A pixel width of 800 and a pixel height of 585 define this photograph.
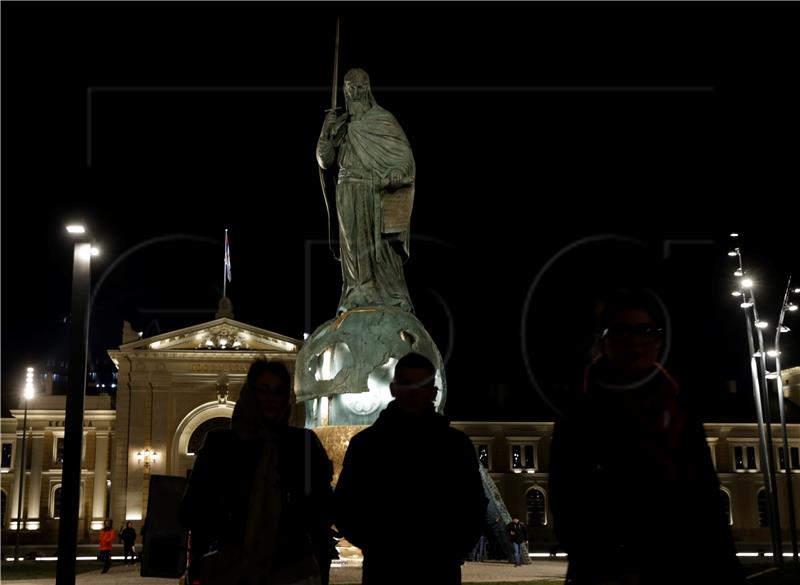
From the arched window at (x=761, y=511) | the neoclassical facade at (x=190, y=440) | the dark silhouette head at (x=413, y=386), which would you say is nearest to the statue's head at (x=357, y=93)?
the dark silhouette head at (x=413, y=386)

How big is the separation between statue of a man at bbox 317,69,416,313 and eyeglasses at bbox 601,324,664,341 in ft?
29.6

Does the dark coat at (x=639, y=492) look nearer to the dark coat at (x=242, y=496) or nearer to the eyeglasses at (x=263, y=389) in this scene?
the dark coat at (x=242, y=496)

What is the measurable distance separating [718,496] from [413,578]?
4.36 feet

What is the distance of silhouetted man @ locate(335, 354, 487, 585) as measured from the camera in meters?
3.88

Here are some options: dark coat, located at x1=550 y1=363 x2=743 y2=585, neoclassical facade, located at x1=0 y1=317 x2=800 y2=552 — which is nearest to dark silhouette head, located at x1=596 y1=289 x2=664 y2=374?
dark coat, located at x1=550 y1=363 x2=743 y2=585

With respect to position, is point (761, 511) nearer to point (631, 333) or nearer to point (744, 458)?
point (744, 458)

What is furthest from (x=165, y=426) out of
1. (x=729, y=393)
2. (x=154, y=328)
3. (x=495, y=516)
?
(x=495, y=516)

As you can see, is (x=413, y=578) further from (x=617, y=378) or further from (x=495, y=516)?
(x=495, y=516)

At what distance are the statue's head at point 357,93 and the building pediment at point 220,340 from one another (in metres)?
48.1

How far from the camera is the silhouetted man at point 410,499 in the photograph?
3875 mm

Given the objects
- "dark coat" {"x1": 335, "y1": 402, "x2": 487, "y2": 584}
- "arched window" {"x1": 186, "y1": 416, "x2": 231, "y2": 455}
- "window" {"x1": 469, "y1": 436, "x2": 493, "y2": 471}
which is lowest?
"dark coat" {"x1": 335, "y1": 402, "x2": 487, "y2": 584}

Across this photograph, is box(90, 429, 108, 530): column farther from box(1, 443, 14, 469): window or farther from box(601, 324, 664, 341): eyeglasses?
box(601, 324, 664, 341): eyeglasses

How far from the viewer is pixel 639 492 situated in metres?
3.24

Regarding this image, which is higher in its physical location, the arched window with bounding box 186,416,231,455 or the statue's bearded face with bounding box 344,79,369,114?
the statue's bearded face with bounding box 344,79,369,114
